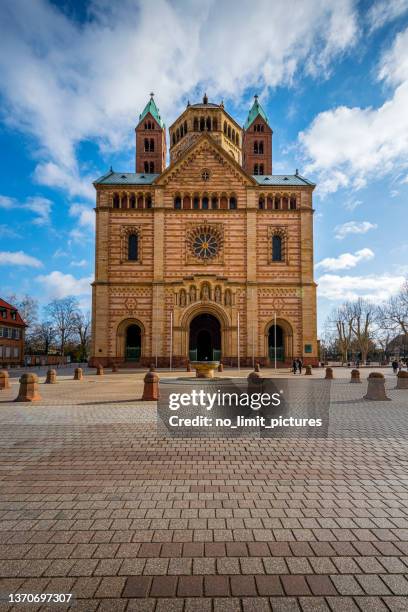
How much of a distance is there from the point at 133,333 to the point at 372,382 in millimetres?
29143

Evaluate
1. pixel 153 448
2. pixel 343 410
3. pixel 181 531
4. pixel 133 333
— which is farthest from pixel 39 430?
pixel 133 333

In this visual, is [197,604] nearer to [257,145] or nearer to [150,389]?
[150,389]

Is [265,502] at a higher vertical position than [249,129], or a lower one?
lower

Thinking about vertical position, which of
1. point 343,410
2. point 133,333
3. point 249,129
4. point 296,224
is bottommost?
point 343,410

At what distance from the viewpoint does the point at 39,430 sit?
8.91 meters

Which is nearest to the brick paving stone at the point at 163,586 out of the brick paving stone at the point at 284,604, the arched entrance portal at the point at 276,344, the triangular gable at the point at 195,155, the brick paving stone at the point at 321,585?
the brick paving stone at the point at 284,604

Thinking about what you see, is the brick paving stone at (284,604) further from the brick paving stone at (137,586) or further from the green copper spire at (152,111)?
the green copper spire at (152,111)

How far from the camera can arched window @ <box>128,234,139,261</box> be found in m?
40.1

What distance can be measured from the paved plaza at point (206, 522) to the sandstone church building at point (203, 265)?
30432 mm

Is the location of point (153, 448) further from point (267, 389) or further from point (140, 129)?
point (140, 129)

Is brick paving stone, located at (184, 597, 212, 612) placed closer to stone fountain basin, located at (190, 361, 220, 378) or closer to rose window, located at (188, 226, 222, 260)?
stone fountain basin, located at (190, 361, 220, 378)

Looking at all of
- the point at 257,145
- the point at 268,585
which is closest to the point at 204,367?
the point at 268,585

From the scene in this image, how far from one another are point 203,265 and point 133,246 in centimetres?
810

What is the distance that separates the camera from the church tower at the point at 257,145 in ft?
173
